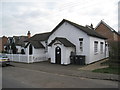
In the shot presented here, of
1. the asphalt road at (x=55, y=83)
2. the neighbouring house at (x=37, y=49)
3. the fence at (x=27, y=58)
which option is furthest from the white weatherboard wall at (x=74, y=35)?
the asphalt road at (x=55, y=83)

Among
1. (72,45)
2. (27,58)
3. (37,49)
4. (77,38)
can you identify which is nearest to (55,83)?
(72,45)

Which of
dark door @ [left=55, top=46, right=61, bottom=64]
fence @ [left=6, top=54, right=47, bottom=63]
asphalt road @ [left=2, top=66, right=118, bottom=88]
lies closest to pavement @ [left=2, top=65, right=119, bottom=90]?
asphalt road @ [left=2, top=66, right=118, bottom=88]

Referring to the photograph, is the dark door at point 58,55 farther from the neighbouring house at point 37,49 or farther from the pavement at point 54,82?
the pavement at point 54,82

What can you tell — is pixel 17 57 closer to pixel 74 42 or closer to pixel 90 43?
pixel 74 42

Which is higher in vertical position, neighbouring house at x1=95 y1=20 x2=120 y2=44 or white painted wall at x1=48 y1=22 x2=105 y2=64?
neighbouring house at x1=95 y1=20 x2=120 y2=44

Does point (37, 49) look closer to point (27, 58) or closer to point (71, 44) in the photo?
point (27, 58)

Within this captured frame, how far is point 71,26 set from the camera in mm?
16594

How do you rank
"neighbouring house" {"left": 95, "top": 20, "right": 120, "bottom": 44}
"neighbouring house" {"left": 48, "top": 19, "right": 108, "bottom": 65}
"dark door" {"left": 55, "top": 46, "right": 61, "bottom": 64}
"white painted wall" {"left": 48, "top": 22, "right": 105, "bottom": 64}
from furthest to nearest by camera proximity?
"neighbouring house" {"left": 95, "top": 20, "right": 120, "bottom": 44}, "dark door" {"left": 55, "top": 46, "right": 61, "bottom": 64}, "white painted wall" {"left": 48, "top": 22, "right": 105, "bottom": 64}, "neighbouring house" {"left": 48, "top": 19, "right": 108, "bottom": 65}

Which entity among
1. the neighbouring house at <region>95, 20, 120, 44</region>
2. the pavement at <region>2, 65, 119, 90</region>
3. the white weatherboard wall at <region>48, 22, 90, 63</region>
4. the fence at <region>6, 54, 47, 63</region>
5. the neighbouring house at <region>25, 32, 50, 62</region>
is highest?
the neighbouring house at <region>95, 20, 120, 44</region>

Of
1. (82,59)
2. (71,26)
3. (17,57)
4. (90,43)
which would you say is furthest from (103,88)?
(17,57)

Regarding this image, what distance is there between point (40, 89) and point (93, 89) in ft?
8.96

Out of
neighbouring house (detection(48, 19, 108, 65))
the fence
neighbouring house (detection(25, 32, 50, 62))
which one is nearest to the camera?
neighbouring house (detection(48, 19, 108, 65))

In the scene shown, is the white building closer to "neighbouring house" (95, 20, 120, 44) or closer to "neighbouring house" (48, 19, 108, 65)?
"neighbouring house" (48, 19, 108, 65)

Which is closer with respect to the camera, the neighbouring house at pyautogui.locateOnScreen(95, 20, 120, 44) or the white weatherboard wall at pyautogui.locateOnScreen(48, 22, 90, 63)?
the white weatherboard wall at pyautogui.locateOnScreen(48, 22, 90, 63)
